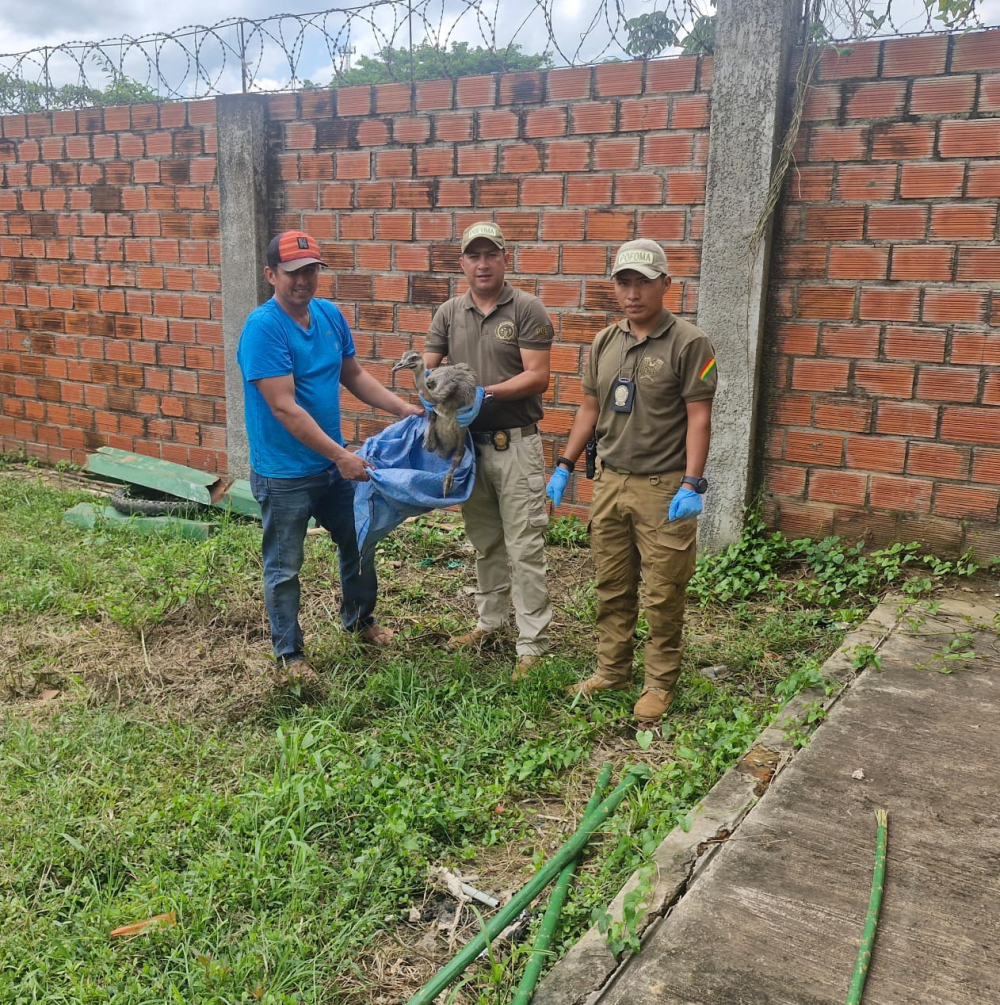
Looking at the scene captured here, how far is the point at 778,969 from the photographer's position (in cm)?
200

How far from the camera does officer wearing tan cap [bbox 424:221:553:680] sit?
3.79 m

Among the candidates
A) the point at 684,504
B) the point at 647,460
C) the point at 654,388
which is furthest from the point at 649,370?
the point at 684,504

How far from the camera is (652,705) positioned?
350 cm

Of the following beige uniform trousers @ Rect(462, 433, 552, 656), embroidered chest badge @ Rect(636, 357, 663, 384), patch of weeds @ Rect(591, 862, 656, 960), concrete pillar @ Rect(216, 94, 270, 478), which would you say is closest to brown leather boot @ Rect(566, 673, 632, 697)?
beige uniform trousers @ Rect(462, 433, 552, 656)

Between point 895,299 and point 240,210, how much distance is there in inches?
162

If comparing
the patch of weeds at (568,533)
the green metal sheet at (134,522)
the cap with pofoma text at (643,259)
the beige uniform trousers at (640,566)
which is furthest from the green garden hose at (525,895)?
the green metal sheet at (134,522)

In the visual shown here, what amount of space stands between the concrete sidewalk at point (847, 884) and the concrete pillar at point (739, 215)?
1.82 m

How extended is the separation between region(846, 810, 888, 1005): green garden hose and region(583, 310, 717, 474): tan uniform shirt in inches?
55.9

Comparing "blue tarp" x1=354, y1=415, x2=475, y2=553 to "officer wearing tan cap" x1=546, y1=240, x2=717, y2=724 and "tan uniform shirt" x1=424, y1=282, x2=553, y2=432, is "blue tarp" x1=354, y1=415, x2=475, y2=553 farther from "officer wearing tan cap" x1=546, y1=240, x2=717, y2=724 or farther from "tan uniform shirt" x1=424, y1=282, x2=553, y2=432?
"officer wearing tan cap" x1=546, y1=240, x2=717, y2=724

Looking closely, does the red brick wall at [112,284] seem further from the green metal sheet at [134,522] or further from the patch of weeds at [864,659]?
the patch of weeds at [864,659]

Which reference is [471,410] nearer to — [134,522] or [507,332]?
[507,332]

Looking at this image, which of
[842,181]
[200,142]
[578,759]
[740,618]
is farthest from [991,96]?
[200,142]

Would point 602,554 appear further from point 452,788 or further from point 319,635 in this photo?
point 319,635

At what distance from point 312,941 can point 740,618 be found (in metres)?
2.69
